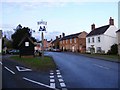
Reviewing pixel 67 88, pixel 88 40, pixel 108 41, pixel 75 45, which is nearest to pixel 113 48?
pixel 108 41

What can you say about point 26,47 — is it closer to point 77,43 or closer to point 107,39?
point 107,39

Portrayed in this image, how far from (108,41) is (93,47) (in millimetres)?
6739

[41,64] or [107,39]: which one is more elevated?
[107,39]

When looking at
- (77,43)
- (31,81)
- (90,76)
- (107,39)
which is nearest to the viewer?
(31,81)

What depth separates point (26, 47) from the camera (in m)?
44.2

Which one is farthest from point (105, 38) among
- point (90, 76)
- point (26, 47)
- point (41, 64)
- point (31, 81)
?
point (31, 81)

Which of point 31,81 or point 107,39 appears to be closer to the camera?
point 31,81

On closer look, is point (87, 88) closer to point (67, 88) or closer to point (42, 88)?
point (67, 88)

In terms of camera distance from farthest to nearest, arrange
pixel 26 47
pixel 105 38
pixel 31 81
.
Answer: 1. pixel 105 38
2. pixel 26 47
3. pixel 31 81

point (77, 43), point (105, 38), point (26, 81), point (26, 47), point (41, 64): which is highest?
point (105, 38)

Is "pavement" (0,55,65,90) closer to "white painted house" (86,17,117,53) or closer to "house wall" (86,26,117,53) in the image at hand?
"white painted house" (86,17,117,53)

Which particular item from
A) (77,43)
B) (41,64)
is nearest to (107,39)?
(77,43)

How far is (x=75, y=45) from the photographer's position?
96250 mm

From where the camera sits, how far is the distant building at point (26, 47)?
43.8 meters
